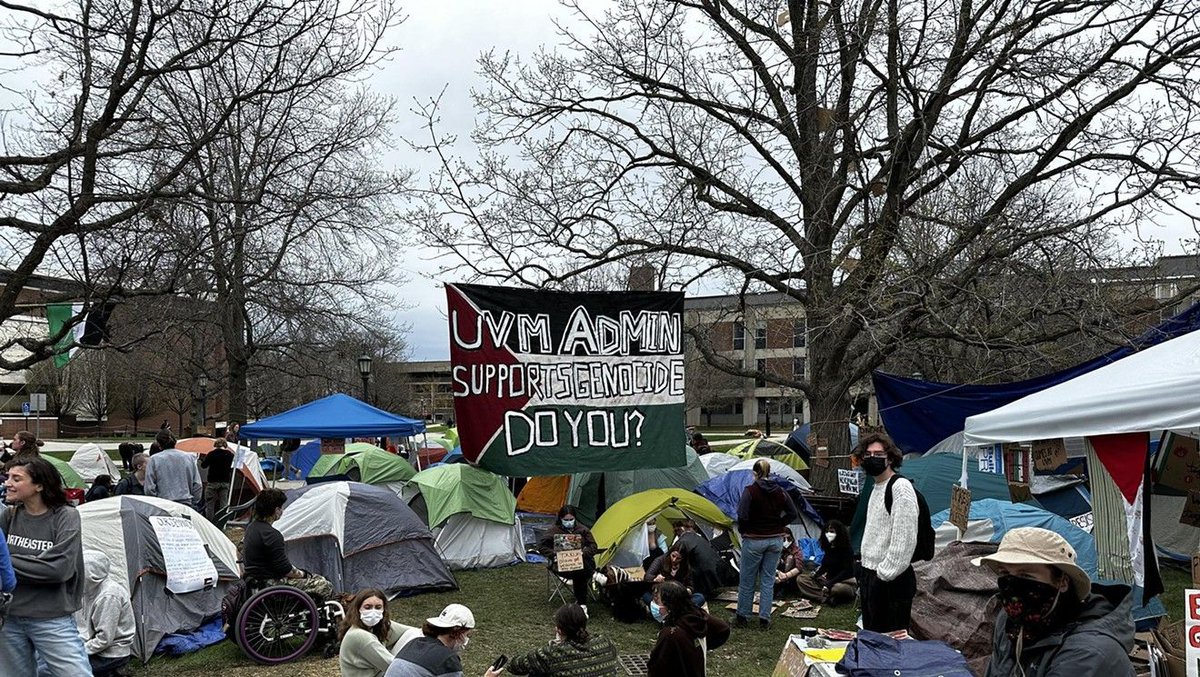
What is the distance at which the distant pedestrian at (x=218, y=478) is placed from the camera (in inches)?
549

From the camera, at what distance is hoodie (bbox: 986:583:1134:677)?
254 centimetres

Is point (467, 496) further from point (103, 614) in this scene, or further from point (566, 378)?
point (103, 614)

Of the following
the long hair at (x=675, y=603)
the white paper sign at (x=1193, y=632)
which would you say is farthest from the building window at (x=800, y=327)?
the white paper sign at (x=1193, y=632)

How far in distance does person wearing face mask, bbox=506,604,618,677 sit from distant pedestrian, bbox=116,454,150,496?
375 inches

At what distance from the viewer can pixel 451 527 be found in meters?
11.6

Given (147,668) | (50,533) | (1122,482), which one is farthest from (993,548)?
(147,668)

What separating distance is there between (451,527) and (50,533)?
7.15 m

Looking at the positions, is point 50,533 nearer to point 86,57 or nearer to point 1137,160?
point 86,57

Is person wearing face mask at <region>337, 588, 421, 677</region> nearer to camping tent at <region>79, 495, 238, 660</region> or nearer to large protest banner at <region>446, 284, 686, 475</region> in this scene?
camping tent at <region>79, 495, 238, 660</region>

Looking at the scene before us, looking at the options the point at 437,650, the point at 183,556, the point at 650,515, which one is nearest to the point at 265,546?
the point at 183,556

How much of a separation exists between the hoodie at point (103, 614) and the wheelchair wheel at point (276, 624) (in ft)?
2.79

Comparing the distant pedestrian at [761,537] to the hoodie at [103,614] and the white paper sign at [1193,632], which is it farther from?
the hoodie at [103,614]

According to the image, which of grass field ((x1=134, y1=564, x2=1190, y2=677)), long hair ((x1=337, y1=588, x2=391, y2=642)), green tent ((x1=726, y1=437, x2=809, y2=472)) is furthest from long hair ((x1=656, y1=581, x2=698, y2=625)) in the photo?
green tent ((x1=726, y1=437, x2=809, y2=472))

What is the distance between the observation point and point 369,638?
5.13 meters
